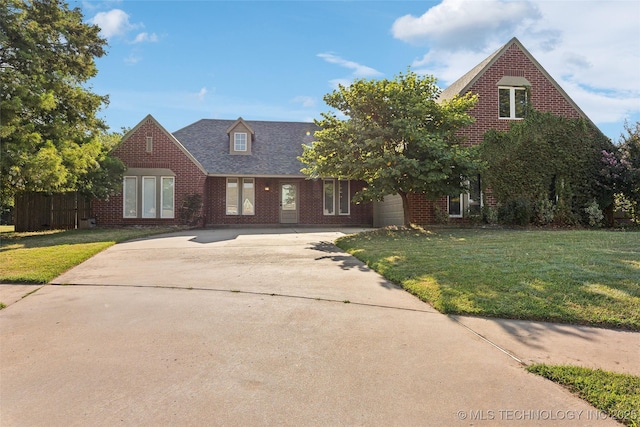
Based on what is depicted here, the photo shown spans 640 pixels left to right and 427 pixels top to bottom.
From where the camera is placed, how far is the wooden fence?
53.4 ft

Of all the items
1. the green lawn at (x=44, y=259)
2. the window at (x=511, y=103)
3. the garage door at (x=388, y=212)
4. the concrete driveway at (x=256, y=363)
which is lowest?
the concrete driveway at (x=256, y=363)

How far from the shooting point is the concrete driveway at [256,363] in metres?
2.49

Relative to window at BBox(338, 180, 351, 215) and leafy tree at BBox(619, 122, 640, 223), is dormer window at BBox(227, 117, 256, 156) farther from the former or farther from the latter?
leafy tree at BBox(619, 122, 640, 223)

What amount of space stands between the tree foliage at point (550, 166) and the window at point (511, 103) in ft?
1.34

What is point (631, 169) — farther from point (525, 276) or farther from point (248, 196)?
point (248, 196)

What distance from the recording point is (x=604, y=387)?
2.71m

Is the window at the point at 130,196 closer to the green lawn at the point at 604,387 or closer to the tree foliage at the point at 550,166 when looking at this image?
the tree foliage at the point at 550,166

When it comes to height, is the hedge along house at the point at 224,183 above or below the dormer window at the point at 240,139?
below

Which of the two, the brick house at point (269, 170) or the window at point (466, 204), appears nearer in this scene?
the window at point (466, 204)

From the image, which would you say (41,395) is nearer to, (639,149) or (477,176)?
(477,176)

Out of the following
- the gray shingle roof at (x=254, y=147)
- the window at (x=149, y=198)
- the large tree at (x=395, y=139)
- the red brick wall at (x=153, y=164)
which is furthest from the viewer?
the gray shingle roof at (x=254, y=147)

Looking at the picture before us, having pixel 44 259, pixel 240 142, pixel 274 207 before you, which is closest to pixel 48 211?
pixel 240 142

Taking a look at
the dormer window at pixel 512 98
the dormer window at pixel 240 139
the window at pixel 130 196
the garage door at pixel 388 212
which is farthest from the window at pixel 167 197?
the dormer window at pixel 512 98

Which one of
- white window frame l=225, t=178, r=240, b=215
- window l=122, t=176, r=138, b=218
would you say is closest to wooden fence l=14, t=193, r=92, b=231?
window l=122, t=176, r=138, b=218
